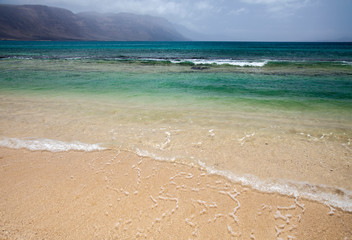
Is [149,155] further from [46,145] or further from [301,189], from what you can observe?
[301,189]

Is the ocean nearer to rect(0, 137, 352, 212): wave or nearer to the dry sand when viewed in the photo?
rect(0, 137, 352, 212): wave

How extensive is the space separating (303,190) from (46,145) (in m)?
5.32

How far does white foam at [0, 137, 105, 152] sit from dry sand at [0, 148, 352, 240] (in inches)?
24.7

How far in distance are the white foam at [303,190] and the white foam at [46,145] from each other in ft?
10.1

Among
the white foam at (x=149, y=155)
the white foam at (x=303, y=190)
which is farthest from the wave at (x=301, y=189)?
the white foam at (x=149, y=155)

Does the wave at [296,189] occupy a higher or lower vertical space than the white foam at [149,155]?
lower

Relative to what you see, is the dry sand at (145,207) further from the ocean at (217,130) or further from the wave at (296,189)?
the ocean at (217,130)

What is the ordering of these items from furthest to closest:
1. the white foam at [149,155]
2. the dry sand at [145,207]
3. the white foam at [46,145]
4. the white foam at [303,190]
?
the white foam at [46,145] → the white foam at [149,155] → the white foam at [303,190] → the dry sand at [145,207]

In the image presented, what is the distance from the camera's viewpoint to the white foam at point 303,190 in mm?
2807

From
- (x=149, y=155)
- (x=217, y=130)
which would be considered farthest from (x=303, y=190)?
(x=149, y=155)

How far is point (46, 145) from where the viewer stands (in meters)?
4.29

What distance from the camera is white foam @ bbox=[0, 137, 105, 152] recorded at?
4172 millimetres

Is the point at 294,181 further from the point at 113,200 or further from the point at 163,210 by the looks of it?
the point at 113,200

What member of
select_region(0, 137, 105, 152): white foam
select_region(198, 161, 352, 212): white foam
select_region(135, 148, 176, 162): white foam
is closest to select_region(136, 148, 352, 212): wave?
select_region(198, 161, 352, 212): white foam
